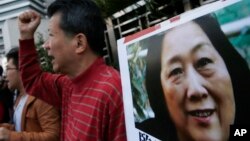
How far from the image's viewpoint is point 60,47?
175 centimetres

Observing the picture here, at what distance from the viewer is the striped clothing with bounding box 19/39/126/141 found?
1490 millimetres

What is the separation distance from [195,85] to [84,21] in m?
0.86

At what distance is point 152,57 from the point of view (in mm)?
1153

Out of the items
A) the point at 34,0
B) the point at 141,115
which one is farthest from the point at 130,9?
the point at 34,0

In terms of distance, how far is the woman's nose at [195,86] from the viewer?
0.98 m

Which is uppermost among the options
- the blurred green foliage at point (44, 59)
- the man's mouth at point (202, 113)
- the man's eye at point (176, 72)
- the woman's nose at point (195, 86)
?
the blurred green foliage at point (44, 59)

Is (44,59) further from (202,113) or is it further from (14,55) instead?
(202,113)

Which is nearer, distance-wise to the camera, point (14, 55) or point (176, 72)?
point (176, 72)

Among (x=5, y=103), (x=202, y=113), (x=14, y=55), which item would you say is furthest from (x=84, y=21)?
(x=5, y=103)

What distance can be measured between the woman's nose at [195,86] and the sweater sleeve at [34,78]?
1103 millimetres

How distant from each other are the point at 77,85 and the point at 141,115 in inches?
22.0

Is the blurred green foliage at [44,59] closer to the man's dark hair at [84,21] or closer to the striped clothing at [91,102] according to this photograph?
the striped clothing at [91,102]

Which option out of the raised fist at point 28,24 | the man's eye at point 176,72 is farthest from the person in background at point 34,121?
the man's eye at point 176,72

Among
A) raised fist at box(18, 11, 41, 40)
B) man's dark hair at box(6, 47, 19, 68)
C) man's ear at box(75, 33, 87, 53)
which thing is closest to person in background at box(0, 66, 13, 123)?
man's dark hair at box(6, 47, 19, 68)
